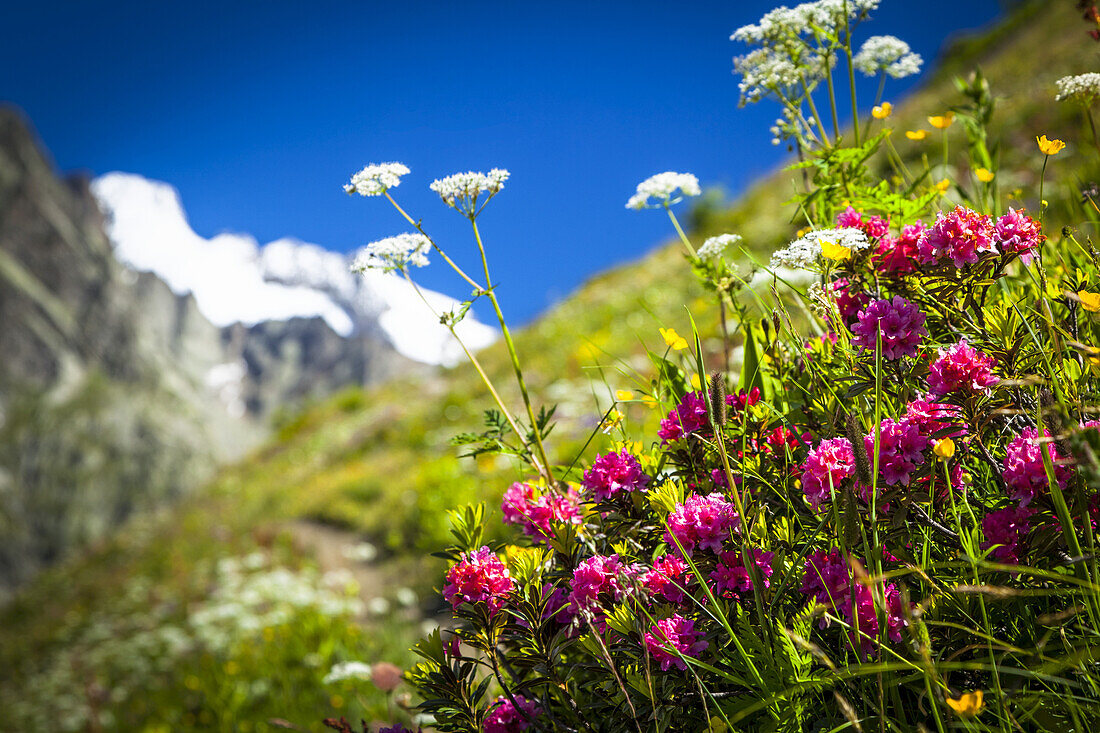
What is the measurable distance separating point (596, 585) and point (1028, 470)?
2.36 ft

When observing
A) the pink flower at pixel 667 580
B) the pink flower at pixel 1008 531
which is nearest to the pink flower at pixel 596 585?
the pink flower at pixel 667 580

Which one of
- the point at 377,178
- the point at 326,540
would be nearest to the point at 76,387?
the point at 326,540

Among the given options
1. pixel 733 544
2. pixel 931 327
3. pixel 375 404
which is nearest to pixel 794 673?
pixel 733 544

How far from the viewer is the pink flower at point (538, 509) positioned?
3.89 ft

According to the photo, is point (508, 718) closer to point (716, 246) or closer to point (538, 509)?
point (538, 509)

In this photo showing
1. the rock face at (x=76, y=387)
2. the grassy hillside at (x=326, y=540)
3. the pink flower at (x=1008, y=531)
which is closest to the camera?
the pink flower at (x=1008, y=531)

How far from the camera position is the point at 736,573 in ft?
3.21

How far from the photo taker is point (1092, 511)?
0.89m

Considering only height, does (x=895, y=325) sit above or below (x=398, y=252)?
below

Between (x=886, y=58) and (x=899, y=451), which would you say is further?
(x=886, y=58)

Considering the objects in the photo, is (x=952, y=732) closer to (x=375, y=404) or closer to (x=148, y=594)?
(x=148, y=594)

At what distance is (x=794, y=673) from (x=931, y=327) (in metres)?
0.78

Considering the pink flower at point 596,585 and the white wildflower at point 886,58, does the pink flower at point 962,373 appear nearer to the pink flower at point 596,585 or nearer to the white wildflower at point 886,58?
the pink flower at point 596,585

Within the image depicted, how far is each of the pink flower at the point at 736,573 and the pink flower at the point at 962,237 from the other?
2.09 feet
